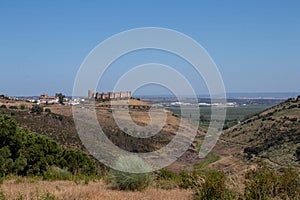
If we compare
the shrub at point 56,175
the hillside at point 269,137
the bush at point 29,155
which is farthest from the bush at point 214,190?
the hillside at point 269,137

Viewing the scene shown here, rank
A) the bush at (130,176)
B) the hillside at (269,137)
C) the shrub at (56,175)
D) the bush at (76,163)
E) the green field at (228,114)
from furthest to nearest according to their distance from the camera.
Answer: the hillside at (269,137), the green field at (228,114), the bush at (76,163), the shrub at (56,175), the bush at (130,176)

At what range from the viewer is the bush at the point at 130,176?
1073 cm

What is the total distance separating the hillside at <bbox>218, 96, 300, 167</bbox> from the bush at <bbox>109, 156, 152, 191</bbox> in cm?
2468

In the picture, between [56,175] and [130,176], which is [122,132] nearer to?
[56,175]

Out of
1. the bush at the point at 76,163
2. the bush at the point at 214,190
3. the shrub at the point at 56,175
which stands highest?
the bush at the point at 214,190

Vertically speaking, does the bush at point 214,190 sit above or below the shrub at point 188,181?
above

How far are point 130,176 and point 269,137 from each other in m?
44.9

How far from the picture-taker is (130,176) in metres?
10.8

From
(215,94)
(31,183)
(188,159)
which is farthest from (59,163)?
(188,159)

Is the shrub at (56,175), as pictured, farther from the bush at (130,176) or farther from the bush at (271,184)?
the bush at (271,184)

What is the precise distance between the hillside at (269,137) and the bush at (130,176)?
24.7 meters

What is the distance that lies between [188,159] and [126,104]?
28.3 ft

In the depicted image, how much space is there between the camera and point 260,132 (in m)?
59.0

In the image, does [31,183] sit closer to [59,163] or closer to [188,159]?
[59,163]
